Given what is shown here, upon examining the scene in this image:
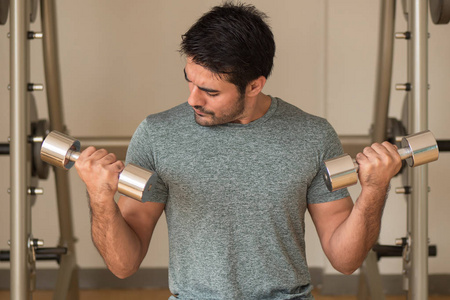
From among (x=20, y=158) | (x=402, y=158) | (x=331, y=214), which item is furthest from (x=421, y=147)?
(x=20, y=158)

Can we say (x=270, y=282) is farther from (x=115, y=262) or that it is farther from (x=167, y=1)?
(x=167, y=1)

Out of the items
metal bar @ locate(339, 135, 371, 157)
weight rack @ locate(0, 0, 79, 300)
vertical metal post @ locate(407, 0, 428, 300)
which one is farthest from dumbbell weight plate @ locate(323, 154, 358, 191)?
metal bar @ locate(339, 135, 371, 157)

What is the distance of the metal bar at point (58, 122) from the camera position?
2.65 meters

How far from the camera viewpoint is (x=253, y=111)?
1.78 metres

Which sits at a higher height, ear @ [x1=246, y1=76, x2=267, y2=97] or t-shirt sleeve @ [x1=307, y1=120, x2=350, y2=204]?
ear @ [x1=246, y1=76, x2=267, y2=97]

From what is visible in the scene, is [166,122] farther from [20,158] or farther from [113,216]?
[20,158]

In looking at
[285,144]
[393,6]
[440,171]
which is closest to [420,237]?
[285,144]

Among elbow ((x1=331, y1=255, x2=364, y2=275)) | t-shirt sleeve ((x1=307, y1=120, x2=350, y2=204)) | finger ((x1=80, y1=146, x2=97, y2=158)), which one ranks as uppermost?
finger ((x1=80, y1=146, x2=97, y2=158))

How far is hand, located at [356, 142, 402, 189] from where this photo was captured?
1493 millimetres

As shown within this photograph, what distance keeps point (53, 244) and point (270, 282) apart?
221cm

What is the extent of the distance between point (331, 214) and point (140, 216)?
0.53m

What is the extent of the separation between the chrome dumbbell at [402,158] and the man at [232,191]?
5.1 inches

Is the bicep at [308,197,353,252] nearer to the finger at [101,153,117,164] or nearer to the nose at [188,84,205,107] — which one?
the nose at [188,84,205,107]

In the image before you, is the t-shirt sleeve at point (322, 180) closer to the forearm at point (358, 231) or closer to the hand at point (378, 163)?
the forearm at point (358, 231)
